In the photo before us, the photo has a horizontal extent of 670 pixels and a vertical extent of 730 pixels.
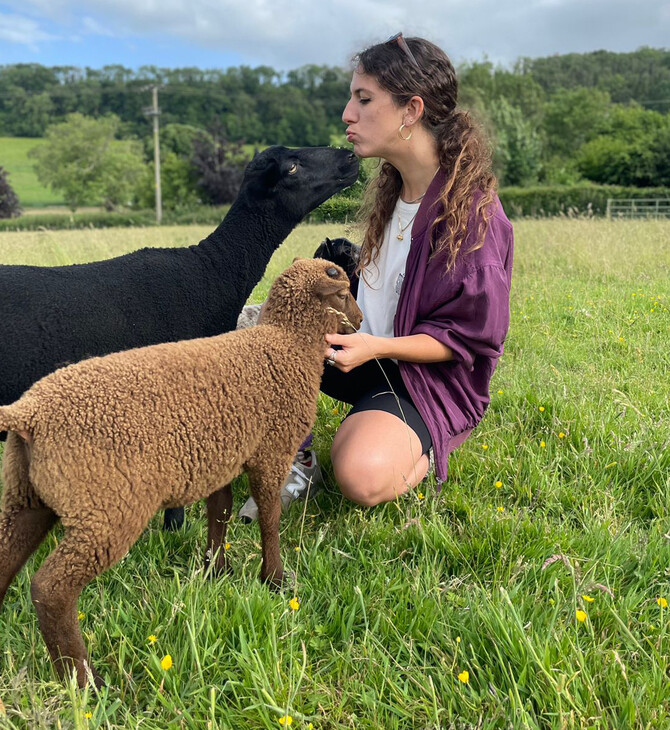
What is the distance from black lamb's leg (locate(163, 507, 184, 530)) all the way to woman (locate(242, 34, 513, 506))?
574mm

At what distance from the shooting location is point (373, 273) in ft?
11.4

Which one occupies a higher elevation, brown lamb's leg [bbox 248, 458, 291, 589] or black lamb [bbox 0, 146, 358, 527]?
black lamb [bbox 0, 146, 358, 527]

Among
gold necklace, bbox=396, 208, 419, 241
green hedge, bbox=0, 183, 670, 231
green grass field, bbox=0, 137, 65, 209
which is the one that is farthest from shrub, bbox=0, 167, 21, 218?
gold necklace, bbox=396, 208, 419, 241

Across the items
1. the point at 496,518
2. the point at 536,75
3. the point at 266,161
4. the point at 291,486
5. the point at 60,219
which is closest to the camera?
the point at 496,518

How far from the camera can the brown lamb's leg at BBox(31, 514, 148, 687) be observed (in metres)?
1.68

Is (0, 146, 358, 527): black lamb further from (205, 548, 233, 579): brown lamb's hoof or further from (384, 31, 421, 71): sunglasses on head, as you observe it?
(384, 31, 421, 71): sunglasses on head

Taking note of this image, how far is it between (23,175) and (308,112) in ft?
115

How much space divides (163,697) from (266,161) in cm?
291

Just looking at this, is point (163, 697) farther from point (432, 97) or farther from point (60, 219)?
point (60, 219)

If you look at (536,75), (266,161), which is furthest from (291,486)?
(536,75)

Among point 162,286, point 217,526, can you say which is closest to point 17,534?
point 217,526

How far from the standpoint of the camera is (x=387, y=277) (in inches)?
132

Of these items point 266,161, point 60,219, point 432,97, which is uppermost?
point 432,97

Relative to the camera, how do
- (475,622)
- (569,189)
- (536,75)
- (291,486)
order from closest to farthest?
1. (475,622)
2. (291,486)
3. (569,189)
4. (536,75)
